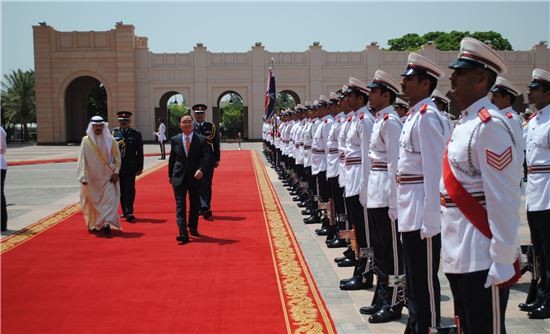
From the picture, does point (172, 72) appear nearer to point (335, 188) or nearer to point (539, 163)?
point (335, 188)

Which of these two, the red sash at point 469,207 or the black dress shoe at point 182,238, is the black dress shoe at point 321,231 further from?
the red sash at point 469,207

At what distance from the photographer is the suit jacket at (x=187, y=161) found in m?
8.51

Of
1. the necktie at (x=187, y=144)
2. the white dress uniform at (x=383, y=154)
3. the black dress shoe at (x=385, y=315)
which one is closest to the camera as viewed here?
the white dress uniform at (x=383, y=154)

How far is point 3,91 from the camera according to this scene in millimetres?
53250

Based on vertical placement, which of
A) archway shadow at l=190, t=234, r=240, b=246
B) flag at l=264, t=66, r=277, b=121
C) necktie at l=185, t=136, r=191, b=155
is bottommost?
archway shadow at l=190, t=234, r=240, b=246

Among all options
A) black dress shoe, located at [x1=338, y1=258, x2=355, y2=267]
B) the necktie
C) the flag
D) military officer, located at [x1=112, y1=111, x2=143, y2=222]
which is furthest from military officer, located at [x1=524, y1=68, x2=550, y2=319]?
the flag

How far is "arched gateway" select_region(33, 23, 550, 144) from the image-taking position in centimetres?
4291

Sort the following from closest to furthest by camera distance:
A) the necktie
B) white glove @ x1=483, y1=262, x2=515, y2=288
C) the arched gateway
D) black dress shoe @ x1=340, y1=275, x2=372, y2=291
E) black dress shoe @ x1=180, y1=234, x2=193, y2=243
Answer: white glove @ x1=483, y1=262, x2=515, y2=288 < black dress shoe @ x1=340, y1=275, x2=372, y2=291 < black dress shoe @ x1=180, y1=234, x2=193, y2=243 < the necktie < the arched gateway

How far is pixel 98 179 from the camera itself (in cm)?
907

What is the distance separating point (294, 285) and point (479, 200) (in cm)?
325

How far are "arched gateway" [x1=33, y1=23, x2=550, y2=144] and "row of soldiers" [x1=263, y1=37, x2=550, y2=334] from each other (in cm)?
3808

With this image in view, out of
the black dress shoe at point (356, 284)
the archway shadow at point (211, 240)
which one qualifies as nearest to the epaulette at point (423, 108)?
the black dress shoe at point (356, 284)

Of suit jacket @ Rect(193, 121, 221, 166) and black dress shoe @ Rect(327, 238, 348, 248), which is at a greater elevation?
suit jacket @ Rect(193, 121, 221, 166)

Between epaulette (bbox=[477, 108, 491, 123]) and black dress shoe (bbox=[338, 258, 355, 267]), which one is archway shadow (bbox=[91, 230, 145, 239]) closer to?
black dress shoe (bbox=[338, 258, 355, 267])
